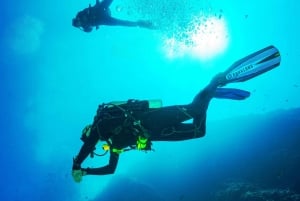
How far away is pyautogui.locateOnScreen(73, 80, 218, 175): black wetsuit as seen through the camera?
645 cm

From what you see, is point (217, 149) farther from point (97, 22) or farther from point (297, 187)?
point (97, 22)

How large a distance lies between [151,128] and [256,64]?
3180 millimetres

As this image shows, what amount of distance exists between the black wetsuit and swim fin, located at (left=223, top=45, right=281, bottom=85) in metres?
1.07

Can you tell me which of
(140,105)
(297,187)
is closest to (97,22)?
(140,105)

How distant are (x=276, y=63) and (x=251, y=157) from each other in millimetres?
22793

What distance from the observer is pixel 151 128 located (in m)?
6.76

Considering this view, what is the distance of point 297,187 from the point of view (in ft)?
64.3

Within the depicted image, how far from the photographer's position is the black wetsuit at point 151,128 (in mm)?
6445

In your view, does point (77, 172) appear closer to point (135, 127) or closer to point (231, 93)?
point (135, 127)

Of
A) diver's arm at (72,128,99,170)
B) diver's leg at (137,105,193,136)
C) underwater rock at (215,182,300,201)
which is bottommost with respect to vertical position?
underwater rock at (215,182,300,201)

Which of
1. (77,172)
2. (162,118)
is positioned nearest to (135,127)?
(162,118)

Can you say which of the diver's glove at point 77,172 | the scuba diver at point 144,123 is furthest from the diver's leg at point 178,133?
the diver's glove at point 77,172

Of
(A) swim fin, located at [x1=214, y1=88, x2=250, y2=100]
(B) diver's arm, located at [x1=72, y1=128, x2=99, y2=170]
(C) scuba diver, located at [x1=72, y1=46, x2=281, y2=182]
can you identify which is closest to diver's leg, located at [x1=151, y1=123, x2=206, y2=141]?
(C) scuba diver, located at [x1=72, y1=46, x2=281, y2=182]

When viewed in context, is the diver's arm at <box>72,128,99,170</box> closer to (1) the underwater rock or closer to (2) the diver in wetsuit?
(2) the diver in wetsuit
